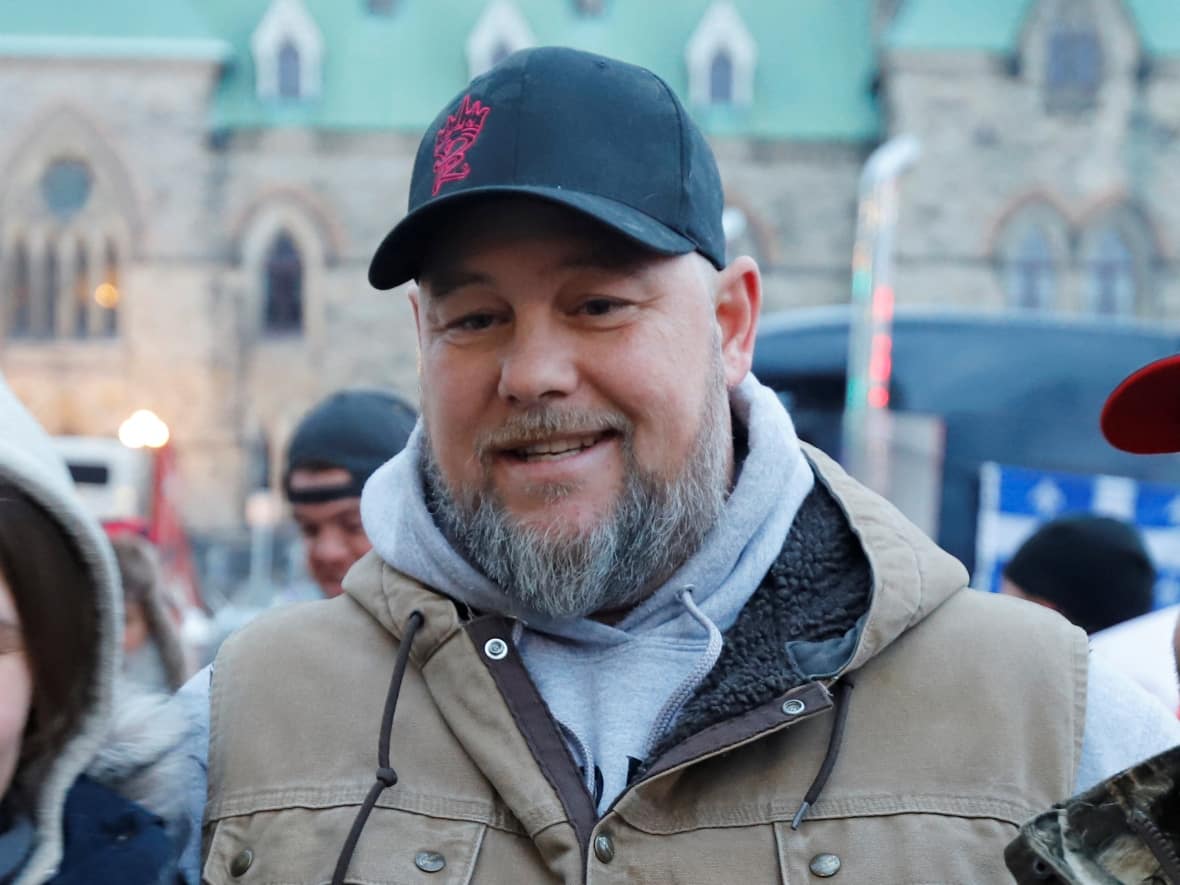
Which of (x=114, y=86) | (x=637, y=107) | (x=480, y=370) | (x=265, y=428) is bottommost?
(x=265, y=428)

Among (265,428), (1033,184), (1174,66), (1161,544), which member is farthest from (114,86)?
(1161,544)

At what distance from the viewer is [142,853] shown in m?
1.42

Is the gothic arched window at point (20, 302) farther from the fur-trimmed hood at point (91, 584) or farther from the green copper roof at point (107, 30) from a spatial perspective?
the fur-trimmed hood at point (91, 584)

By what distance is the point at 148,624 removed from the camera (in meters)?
4.04

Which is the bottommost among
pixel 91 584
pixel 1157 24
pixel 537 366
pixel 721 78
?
pixel 721 78

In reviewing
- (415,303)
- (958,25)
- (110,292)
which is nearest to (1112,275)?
(958,25)

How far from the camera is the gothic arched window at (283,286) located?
81.4 ft

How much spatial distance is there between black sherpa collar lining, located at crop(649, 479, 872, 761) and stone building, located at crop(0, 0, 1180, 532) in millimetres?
22250

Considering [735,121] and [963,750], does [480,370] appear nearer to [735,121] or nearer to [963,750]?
[963,750]

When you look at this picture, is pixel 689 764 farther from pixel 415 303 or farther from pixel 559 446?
pixel 415 303

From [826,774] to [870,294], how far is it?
8.59 m

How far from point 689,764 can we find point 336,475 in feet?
7.32

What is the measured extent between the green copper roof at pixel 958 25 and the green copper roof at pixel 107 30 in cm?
1180

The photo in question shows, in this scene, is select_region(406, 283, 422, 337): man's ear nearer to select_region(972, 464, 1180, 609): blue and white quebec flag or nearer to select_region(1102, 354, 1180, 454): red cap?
select_region(1102, 354, 1180, 454): red cap
